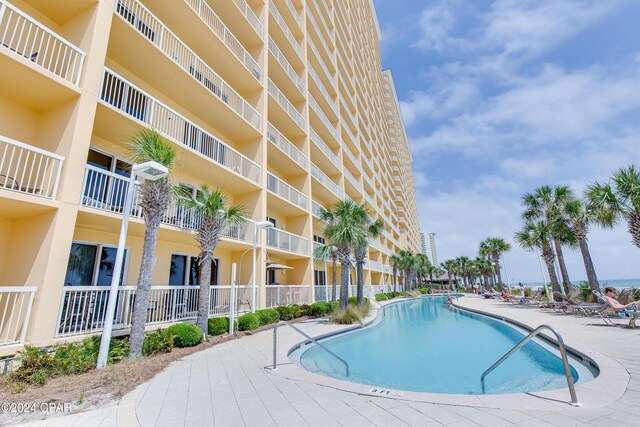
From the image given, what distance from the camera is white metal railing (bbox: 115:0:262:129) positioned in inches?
415

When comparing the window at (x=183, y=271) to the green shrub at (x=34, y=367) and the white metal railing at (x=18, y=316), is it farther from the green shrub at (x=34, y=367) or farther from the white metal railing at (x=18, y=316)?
the green shrub at (x=34, y=367)

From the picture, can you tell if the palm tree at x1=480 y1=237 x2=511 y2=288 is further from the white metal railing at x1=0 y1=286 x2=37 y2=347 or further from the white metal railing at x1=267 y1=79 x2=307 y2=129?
the white metal railing at x1=0 y1=286 x2=37 y2=347

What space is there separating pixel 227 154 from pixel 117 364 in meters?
9.87

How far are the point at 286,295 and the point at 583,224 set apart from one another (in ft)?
67.1

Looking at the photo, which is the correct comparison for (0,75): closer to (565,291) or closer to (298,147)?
(298,147)

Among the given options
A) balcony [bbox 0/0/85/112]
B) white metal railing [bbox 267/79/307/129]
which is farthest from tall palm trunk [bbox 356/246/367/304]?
balcony [bbox 0/0/85/112]

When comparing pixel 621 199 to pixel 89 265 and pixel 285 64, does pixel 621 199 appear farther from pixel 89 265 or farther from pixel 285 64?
pixel 89 265

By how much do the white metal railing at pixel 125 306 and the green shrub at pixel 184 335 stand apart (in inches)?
53.3

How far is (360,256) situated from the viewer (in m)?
19.6

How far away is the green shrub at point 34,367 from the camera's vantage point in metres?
5.21

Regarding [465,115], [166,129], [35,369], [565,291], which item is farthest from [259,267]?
[565,291]

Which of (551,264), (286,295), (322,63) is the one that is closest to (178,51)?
(286,295)

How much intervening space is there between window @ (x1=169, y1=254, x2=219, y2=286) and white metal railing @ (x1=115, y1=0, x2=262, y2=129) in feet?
24.8

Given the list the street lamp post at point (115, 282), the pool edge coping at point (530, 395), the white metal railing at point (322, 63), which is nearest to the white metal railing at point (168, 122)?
the street lamp post at point (115, 282)
